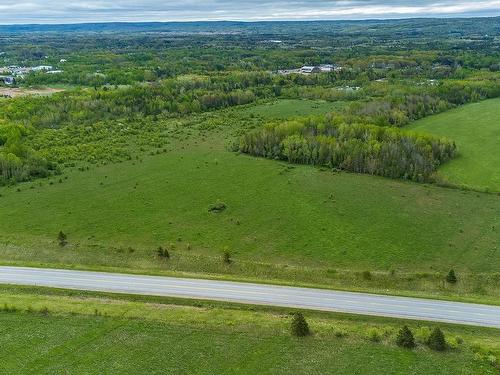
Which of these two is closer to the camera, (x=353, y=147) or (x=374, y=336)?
(x=374, y=336)

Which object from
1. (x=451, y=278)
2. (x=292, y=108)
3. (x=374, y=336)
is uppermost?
(x=292, y=108)

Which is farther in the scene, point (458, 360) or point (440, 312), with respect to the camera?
point (440, 312)

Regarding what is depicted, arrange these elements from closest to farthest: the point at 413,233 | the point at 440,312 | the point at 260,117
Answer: the point at 440,312 < the point at 413,233 < the point at 260,117

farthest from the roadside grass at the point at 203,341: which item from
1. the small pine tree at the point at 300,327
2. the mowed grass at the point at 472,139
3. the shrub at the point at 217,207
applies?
the mowed grass at the point at 472,139

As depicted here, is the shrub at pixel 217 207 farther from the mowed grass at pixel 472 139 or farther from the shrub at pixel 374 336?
the mowed grass at pixel 472 139

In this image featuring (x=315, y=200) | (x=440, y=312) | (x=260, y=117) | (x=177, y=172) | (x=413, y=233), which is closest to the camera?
(x=440, y=312)

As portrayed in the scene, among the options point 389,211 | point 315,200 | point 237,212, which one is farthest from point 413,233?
point 237,212

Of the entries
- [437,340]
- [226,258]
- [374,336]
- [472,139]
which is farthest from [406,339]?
[472,139]

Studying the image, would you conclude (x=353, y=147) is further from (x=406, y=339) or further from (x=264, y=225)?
(x=406, y=339)

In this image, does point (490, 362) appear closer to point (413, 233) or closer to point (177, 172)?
point (413, 233)
